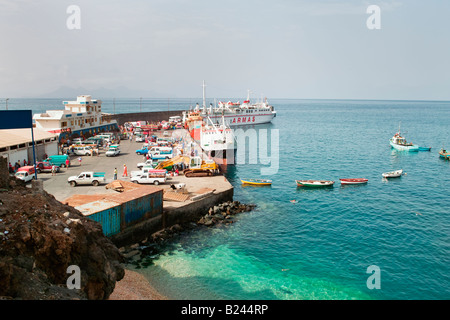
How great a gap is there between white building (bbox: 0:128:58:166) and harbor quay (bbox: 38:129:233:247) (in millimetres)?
4224

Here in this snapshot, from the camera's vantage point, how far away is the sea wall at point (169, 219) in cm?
2496

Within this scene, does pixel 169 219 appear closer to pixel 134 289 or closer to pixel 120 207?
pixel 120 207

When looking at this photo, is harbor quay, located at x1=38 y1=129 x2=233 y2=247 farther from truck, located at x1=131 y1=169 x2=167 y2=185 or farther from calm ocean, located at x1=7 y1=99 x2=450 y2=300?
calm ocean, located at x1=7 y1=99 x2=450 y2=300

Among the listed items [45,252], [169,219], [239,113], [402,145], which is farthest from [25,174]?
[239,113]

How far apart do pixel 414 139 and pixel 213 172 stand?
7640 centimetres

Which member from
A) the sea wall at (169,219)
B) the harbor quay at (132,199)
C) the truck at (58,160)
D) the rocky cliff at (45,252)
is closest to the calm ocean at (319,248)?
the sea wall at (169,219)

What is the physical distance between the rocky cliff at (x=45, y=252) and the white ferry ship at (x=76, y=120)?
4640cm

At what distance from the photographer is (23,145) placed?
40.1m

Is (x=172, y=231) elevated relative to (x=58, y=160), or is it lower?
lower

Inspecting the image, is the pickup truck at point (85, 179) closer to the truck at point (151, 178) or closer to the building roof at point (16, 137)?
the truck at point (151, 178)

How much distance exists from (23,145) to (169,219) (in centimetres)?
2332

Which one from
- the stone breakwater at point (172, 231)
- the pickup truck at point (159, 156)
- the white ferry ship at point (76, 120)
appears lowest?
the stone breakwater at point (172, 231)

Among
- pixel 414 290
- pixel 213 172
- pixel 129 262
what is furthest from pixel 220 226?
pixel 414 290

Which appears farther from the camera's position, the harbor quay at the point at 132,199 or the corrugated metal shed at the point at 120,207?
the harbor quay at the point at 132,199
